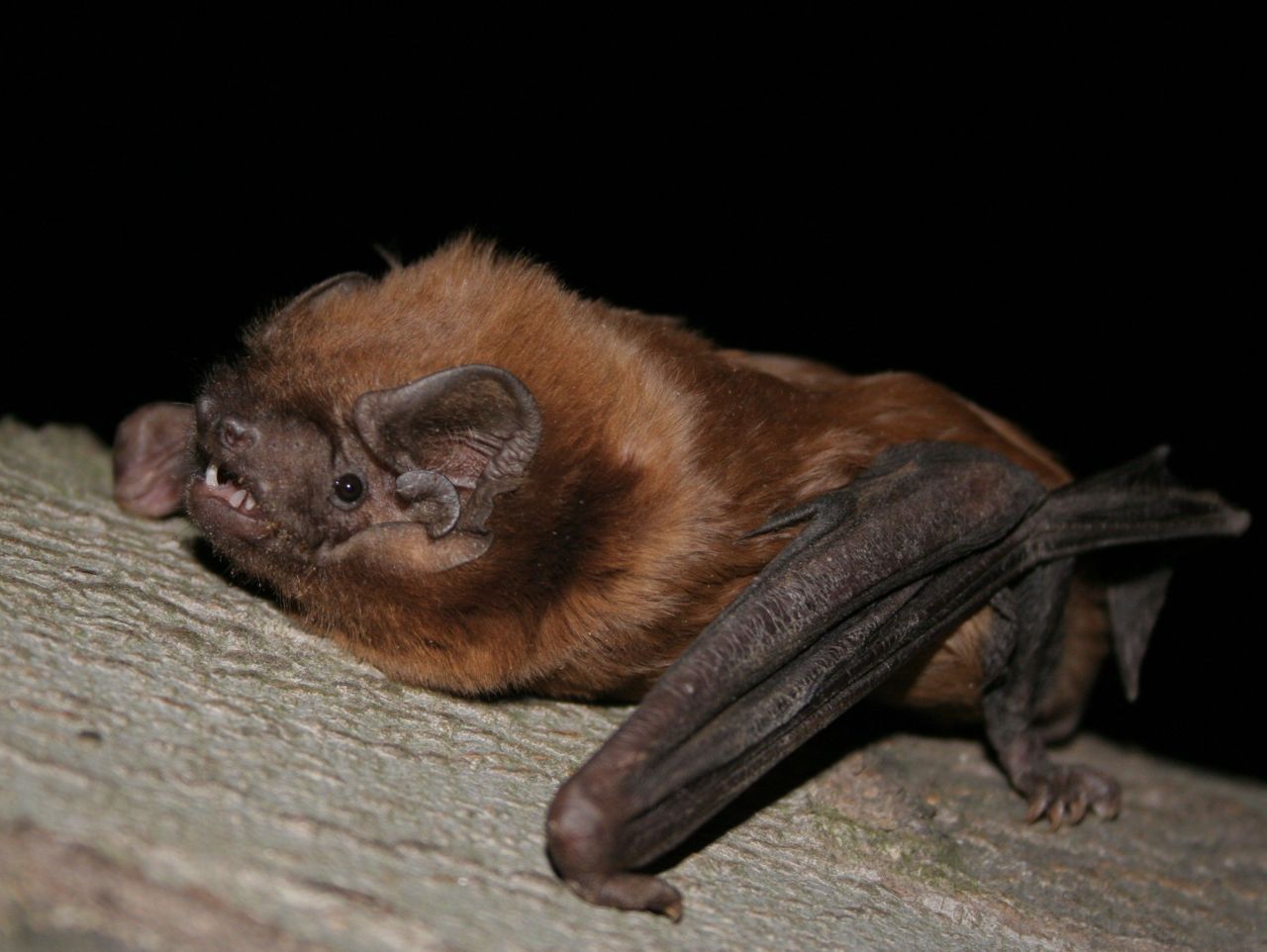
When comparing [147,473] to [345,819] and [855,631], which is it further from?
[855,631]

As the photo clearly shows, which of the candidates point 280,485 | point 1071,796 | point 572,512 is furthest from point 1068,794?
point 280,485

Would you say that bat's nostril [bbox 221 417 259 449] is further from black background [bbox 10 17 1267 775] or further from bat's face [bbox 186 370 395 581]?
black background [bbox 10 17 1267 775]

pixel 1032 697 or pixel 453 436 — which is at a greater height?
pixel 453 436

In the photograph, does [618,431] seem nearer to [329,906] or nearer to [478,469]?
[478,469]

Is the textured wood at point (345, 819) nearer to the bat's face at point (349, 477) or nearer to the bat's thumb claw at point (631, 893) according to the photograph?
the bat's thumb claw at point (631, 893)

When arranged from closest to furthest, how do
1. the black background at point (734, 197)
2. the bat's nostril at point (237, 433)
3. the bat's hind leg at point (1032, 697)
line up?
1. the bat's nostril at point (237, 433)
2. the bat's hind leg at point (1032, 697)
3. the black background at point (734, 197)

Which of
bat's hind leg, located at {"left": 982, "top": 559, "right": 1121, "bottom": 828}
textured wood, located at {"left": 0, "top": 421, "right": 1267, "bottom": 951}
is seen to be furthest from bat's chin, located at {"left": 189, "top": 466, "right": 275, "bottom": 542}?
bat's hind leg, located at {"left": 982, "top": 559, "right": 1121, "bottom": 828}

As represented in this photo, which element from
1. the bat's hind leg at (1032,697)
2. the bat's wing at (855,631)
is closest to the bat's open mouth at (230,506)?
the bat's wing at (855,631)
